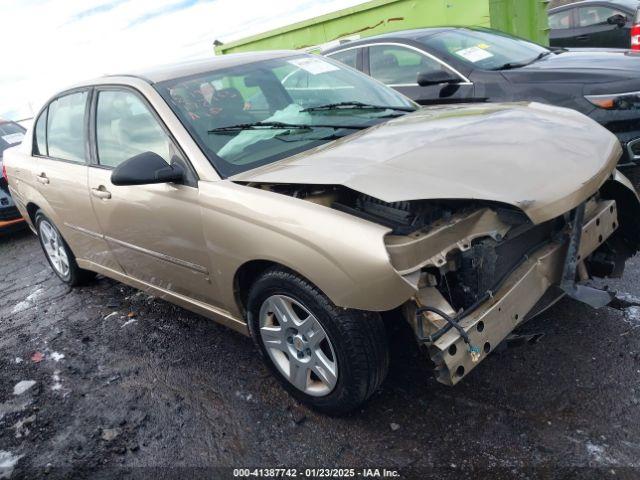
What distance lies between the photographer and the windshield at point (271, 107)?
9.54 feet

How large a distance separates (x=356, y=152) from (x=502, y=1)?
6342 millimetres

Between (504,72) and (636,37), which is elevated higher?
(504,72)

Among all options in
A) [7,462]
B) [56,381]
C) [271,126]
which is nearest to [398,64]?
[271,126]

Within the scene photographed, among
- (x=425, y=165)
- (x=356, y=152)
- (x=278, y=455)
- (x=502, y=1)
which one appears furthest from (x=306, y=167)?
(x=502, y=1)

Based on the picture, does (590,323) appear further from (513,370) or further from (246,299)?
(246,299)

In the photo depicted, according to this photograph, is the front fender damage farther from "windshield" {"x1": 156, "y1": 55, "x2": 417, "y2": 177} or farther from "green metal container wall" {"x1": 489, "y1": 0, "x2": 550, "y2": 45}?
"green metal container wall" {"x1": 489, "y1": 0, "x2": 550, "y2": 45}

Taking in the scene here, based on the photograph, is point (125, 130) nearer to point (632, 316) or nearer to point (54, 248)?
point (54, 248)

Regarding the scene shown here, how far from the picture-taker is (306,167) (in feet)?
8.34

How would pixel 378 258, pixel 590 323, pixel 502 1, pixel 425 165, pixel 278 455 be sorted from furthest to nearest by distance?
pixel 502 1 < pixel 590 323 < pixel 278 455 < pixel 425 165 < pixel 378 258

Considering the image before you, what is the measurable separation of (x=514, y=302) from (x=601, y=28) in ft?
30.1

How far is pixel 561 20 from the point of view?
10320mm

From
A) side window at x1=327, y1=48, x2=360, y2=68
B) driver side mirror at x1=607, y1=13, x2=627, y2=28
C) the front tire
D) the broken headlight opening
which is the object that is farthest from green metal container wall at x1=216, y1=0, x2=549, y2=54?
the front tire

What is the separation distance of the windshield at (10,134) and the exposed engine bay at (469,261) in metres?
7.20

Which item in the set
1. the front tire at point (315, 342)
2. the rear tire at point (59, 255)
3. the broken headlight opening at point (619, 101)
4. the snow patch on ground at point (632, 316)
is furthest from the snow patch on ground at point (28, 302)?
the broken headlight opening at point (619, 101)
